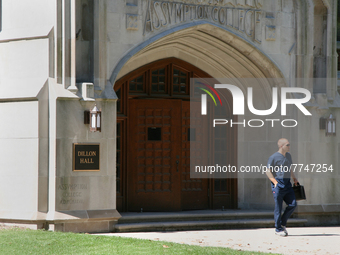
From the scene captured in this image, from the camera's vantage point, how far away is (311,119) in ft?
41.8

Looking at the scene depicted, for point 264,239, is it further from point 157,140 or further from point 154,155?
point 157,140

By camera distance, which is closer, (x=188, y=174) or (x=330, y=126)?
(x=330, y=126)

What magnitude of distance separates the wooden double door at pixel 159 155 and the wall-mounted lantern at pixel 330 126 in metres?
3.25

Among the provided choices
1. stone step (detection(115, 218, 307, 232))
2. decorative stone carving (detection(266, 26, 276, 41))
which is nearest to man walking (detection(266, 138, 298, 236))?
stone step (detection(115, 218, 307, 232))

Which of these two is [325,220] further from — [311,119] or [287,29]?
[287,29]

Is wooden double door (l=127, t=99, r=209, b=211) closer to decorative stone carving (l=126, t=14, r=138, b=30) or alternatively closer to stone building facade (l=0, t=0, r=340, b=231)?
stone building facade (l=0, t=0, r=340, b=231)

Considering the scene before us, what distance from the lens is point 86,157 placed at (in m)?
10.9

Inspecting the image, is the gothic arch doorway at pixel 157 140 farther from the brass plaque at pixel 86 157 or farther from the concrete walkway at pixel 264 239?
the concrete walkway at pixel 264 239

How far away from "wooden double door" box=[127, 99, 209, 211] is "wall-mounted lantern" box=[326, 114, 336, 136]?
325 centimetres

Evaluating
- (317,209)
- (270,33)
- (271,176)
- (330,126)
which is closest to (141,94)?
(270,33)

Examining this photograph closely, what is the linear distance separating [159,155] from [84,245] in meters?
4.54

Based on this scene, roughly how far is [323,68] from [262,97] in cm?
158

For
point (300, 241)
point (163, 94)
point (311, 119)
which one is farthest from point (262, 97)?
point (300, 241)

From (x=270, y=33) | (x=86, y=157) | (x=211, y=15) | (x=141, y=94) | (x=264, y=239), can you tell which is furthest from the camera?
(x=141, y=94)
